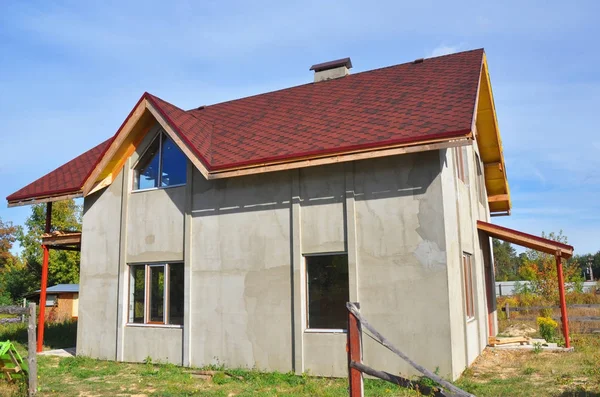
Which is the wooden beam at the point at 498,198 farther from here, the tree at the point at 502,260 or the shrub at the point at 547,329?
the tree at the point at 502,260

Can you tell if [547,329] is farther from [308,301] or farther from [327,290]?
[308,301]

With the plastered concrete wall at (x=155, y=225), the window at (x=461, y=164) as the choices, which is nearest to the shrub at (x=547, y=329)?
the window at (x=461, y=164)

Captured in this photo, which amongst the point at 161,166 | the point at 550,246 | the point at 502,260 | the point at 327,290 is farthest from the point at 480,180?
the point at 502,260

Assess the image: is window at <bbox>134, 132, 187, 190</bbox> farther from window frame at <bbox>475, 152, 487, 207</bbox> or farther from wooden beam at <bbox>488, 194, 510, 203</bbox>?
wooden beam at <bbox>488, 194, 510, 203</bbox>

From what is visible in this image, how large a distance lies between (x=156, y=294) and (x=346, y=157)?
6341 millimetres

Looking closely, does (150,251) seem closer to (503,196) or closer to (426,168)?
(426,168)

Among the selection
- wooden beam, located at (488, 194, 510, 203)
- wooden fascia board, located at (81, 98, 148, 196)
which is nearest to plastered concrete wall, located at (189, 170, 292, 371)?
wooden fascia board, located at (81, 98, 148, 196)

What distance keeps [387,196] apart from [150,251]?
639 centimetres

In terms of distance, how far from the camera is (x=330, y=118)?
503 inches

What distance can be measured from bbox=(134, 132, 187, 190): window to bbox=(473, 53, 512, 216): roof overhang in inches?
293

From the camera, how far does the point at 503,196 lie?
20750mm

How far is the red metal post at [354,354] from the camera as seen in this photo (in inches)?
247

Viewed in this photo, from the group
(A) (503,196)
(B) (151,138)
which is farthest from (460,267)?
(A) (503,196)

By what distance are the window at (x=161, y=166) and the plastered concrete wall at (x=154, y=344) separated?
3.72m
